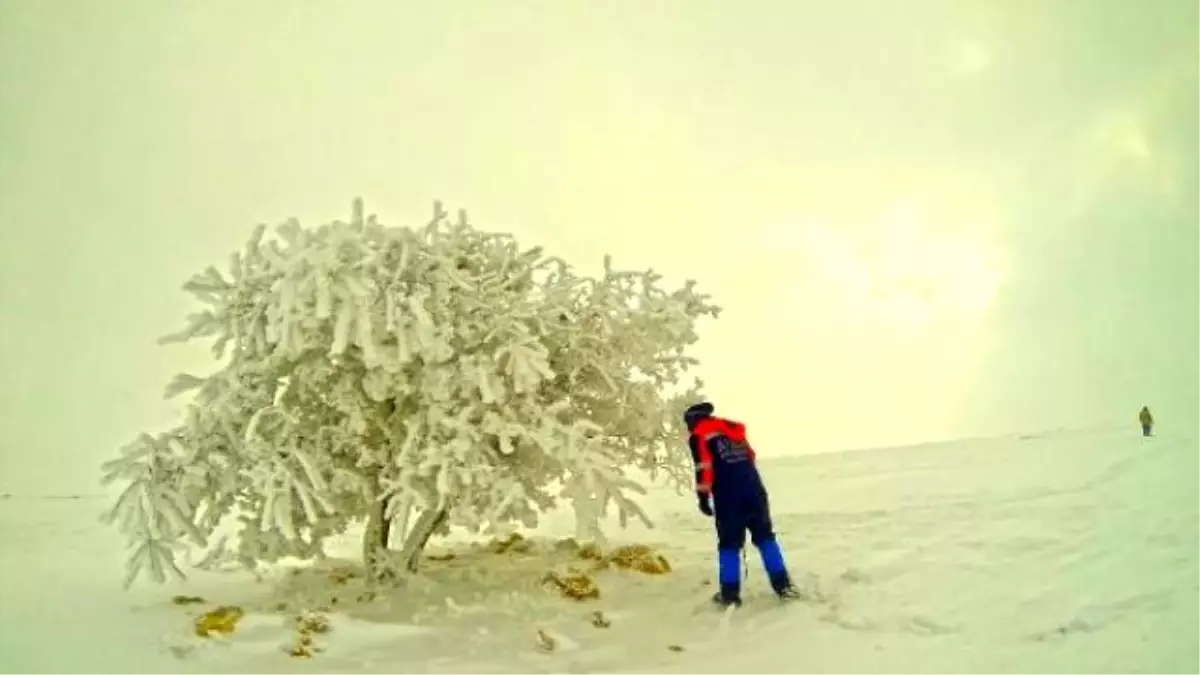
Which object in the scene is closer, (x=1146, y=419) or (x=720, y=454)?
Result: (x=720, y=454)

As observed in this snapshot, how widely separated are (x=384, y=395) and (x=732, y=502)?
1.52 meters

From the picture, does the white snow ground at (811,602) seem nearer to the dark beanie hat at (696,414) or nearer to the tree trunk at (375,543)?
the tree trunk at (375,543)

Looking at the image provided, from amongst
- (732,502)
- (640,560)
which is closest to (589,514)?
(732,502)

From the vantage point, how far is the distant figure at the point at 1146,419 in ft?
16.2

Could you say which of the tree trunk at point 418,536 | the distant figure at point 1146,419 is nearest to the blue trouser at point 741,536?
the tree trunk at point 418,536

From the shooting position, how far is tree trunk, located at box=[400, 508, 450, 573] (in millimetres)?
4125

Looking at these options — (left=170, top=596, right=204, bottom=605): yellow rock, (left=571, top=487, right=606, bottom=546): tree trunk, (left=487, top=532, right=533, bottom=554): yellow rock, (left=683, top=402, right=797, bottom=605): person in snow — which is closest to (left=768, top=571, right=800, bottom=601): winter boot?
(left=683, top=402, right=797, bottom=605): person in snow

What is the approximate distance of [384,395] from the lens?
3906 mm

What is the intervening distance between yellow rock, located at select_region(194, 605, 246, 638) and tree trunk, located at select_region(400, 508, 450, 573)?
797mm

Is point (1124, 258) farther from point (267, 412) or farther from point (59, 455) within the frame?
point (59, 455)

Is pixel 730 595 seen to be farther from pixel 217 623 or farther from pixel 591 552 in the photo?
pixel 217 623

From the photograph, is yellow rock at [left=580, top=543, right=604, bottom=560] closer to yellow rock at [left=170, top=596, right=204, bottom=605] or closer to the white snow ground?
the white snow ground

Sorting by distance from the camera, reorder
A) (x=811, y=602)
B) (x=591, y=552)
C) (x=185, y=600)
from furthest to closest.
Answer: (x=591, y=552) → (x=185, y=600) → (x=811, y=602)

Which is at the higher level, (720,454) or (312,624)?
(720,454)
